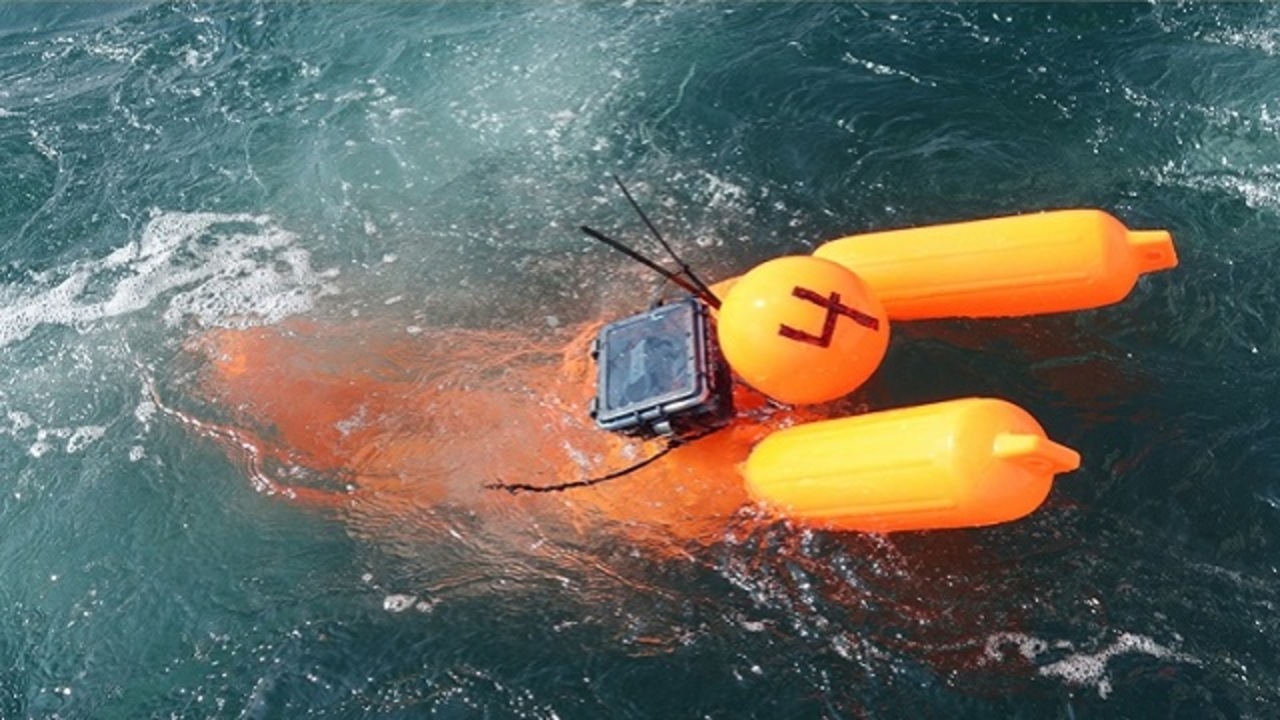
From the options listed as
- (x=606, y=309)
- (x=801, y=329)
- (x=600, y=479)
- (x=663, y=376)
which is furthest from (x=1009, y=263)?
(x=606, y=309)

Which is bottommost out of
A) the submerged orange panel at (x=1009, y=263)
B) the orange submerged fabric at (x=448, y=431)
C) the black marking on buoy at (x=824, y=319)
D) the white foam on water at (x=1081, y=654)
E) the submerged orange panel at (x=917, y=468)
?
the white foam on water at (x=1081, y=654)

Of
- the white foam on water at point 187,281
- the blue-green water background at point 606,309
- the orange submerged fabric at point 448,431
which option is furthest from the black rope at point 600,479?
the white foam on water at point 187,281

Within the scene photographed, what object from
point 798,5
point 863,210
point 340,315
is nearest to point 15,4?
→ point 340,315

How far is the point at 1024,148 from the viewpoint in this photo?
28.7 feet

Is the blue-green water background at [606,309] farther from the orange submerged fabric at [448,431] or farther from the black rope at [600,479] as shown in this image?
the black rope at [600,479]

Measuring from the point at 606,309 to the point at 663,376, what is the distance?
81.3 inches

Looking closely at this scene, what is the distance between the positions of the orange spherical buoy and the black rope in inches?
22.9

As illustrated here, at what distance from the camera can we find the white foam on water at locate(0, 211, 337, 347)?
8.74m

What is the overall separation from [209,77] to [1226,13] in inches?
338

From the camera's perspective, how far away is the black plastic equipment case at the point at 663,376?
20.1 feet

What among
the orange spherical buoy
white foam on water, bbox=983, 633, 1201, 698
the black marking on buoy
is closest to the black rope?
the orange spherical buoy

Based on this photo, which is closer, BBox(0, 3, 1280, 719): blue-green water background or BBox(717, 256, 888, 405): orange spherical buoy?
BBox(717, 256, 888, 405): orange spherical buoy

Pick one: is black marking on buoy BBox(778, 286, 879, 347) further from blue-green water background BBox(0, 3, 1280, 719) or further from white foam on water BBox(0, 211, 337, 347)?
white foam on water BBox(0, 211, 337, 347)

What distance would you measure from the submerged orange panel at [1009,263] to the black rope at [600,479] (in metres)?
1.35
